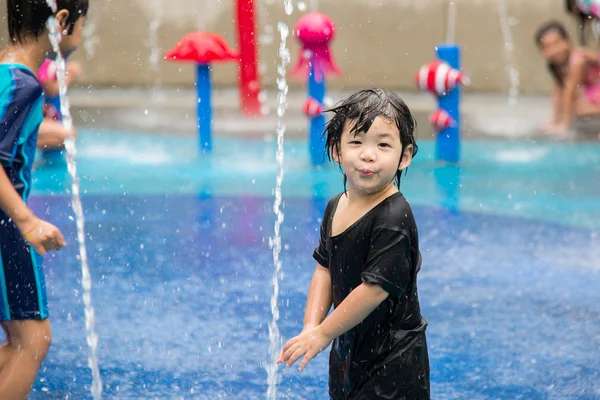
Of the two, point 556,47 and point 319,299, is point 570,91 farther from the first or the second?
point 319,299

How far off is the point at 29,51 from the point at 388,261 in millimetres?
1339

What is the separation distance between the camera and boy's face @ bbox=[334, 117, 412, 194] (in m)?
2.31

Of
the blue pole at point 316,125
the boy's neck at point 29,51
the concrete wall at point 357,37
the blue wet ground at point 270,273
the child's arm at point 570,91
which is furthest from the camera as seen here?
the concrete wall at point 357,37

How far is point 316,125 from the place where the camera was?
7.35m

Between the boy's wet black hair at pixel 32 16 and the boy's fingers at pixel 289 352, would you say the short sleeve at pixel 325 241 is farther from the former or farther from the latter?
the boy's wet black hair at pixel 32 16

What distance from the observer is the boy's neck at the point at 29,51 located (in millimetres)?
2834

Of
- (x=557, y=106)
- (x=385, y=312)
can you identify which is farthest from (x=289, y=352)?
(x=557, y=106)

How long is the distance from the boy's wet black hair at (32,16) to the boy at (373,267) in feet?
3.27

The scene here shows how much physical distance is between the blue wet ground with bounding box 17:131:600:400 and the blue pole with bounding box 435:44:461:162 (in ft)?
0.43

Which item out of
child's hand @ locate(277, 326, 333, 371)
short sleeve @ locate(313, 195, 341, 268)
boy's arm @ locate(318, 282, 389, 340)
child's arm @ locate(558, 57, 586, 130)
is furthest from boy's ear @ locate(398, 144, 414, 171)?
child's arm @ locate(558, 57, 586, 130)

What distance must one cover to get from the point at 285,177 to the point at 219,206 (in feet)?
3.29

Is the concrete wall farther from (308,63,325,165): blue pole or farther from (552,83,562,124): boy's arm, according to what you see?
(308,63,325,165): blue pole

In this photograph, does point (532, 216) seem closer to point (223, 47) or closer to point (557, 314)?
point (557, 314)

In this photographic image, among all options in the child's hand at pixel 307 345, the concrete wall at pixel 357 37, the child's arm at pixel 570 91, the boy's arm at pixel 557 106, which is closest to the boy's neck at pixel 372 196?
the child's hand at pixel 307 345
